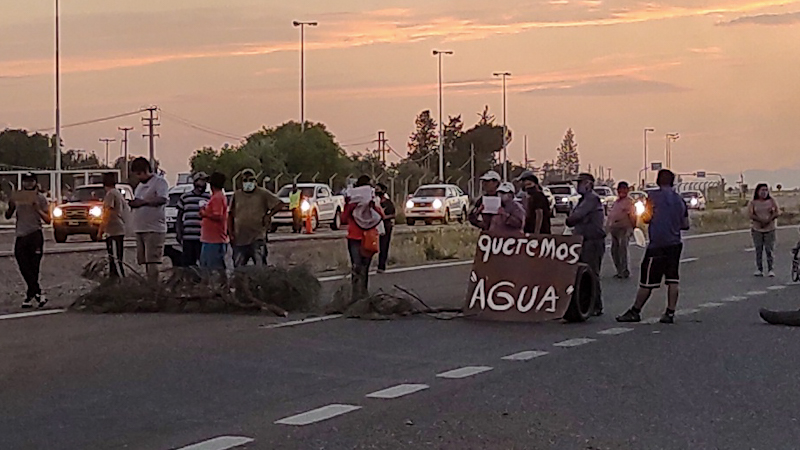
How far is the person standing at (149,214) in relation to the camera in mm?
17531

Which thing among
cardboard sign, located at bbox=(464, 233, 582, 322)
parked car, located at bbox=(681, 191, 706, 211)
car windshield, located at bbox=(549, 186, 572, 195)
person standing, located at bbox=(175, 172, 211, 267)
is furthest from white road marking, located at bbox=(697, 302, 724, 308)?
parked car, located at bbox=(681, 191, 706, 211)

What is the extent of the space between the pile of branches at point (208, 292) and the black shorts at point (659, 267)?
4.49 metres

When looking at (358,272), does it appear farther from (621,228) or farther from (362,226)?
(621,228)

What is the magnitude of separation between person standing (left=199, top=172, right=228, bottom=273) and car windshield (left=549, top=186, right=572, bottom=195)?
1917 inches

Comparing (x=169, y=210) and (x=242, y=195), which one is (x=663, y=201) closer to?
(x=242, y=195)

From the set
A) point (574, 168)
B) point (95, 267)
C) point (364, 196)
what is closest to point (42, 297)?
point (95, 267)

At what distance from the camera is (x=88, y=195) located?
3919 cm

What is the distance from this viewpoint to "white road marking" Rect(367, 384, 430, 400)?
1044cm

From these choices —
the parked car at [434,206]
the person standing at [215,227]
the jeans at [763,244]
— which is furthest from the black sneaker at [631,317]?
the parked car at [434,206]

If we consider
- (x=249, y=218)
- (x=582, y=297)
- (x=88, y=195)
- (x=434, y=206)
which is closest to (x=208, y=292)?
(x=249, y=218)

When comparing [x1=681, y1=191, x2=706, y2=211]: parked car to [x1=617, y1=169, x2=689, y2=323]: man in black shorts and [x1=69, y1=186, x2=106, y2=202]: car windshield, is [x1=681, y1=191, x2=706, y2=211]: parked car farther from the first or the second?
[x1=617, y1=169, x2=689, y2=323]: man in black shorts

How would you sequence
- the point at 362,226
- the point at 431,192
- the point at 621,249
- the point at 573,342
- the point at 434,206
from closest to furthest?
the point at 573,342 → the point at 362,226 → the point at 621,249 → the point at 434,206 → the point at 431,192

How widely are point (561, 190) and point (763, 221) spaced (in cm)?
4300

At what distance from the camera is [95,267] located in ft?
60.1
